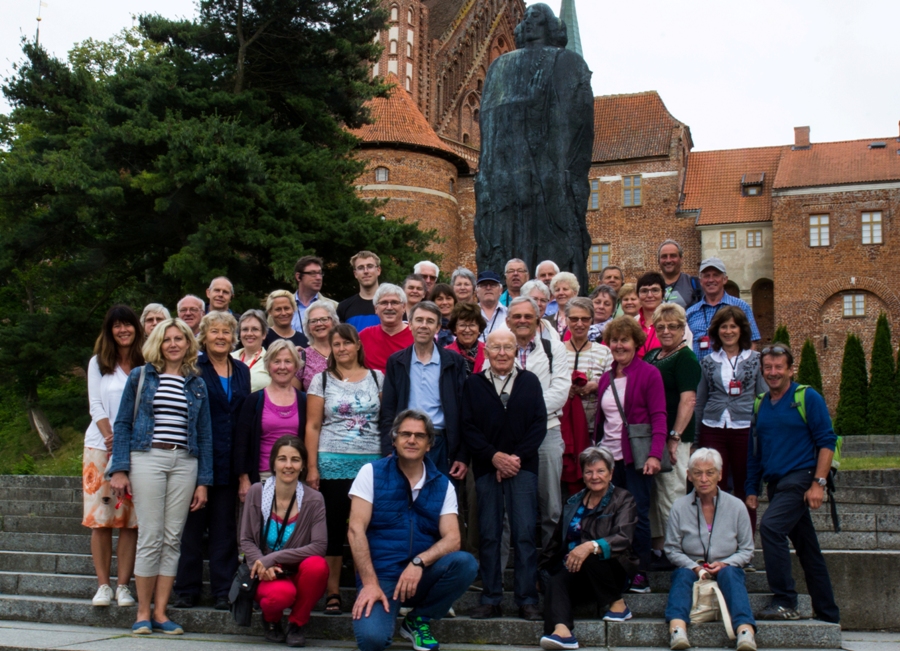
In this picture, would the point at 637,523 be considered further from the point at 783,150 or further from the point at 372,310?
the point at 783,150

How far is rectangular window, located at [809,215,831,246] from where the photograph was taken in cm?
3909

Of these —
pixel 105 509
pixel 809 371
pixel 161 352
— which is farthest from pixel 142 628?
pixel 809 371

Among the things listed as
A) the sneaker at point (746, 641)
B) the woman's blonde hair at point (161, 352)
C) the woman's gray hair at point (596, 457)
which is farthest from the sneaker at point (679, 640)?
the woman's blonde hair at point (161, 352)

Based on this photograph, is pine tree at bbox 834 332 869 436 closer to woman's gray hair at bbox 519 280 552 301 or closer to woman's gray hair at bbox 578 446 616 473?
woman's gray hair at bbox 519 280 552 301

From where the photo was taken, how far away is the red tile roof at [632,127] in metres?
41.8

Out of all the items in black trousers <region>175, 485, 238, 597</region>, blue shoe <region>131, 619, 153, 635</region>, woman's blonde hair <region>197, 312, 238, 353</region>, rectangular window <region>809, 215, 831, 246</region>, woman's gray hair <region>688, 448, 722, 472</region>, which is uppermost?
rectangular window <region>809, 215, 831, 246</region>

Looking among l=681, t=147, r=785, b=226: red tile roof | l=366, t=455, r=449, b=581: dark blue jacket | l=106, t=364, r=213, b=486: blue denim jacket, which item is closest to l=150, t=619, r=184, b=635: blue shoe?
l=106, t=364, r=213, b=486: blue denim jacket

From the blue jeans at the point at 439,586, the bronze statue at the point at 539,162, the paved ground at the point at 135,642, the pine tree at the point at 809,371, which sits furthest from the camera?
the pine tree at the point at 809,371

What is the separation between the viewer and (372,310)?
23.6 feet

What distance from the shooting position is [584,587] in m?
5.22

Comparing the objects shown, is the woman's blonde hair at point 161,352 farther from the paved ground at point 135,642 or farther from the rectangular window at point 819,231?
the rectangular window at point 819,231

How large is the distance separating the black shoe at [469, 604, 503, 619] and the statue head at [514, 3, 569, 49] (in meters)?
5.81

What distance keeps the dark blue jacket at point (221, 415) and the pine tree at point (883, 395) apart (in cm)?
2930

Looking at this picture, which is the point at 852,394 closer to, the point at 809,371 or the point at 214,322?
the point at 809,371
